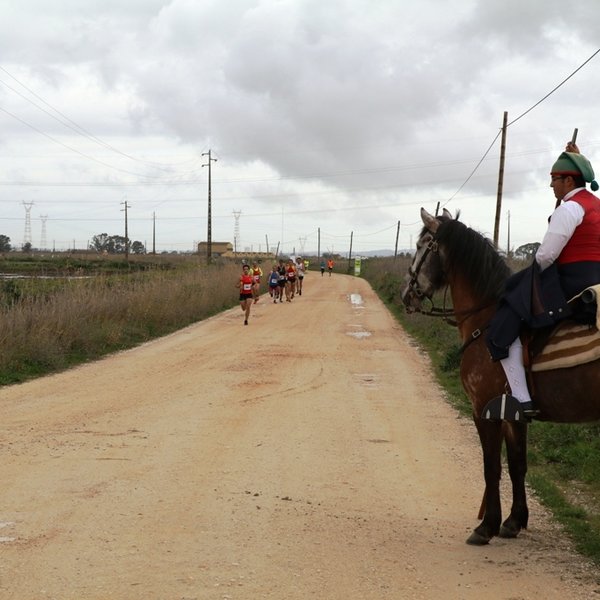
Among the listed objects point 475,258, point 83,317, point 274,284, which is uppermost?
point 475,258

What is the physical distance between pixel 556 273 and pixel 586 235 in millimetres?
318

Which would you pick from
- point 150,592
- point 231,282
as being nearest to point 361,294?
point 231,282

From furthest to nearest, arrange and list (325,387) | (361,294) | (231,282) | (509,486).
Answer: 1. (361,294)
2. (231,282)
3. (325,387)
4. (509,486)

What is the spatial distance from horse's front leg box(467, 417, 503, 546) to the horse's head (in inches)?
45.3

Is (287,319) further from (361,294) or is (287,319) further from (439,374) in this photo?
(361,294)

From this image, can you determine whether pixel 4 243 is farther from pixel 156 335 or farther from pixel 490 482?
pixel 490 482

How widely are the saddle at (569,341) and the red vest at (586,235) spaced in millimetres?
285

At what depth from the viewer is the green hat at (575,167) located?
5.46m

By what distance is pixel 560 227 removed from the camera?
17.3 ft

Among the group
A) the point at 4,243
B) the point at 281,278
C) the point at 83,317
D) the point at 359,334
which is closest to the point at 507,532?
the point at 83,317

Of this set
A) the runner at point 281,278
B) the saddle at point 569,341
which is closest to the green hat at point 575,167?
the saddle at point 569,341

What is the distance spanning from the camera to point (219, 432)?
31.3ft

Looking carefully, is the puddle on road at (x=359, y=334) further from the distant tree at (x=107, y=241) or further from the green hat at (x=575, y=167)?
the distant tree at (x=107, y=241)

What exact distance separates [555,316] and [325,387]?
808 centimetres
